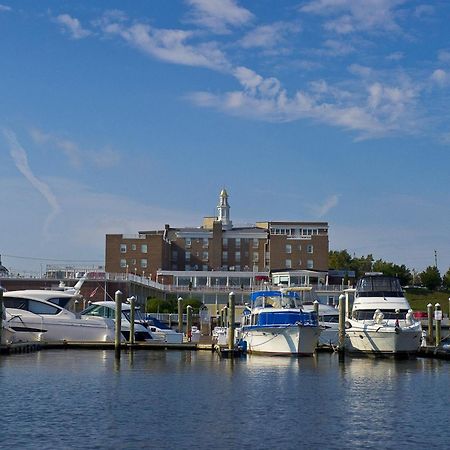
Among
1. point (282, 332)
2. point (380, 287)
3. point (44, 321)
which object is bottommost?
point (282, 332)

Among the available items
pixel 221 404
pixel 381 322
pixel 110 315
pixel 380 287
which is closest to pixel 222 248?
pixel 110 315

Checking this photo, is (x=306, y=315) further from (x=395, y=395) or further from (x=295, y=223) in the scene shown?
(x=295, y=223)

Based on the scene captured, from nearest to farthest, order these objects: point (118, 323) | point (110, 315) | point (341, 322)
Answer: point (341, 322), point (118, 323), point (110, 315)

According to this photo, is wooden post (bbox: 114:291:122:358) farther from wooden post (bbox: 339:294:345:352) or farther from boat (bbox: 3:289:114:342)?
wooden post (bbox: 339:294:345:352)

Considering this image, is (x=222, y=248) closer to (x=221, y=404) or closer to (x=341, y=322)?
(x=341, y=322)

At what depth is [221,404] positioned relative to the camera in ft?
102

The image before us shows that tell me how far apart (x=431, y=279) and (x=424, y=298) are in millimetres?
11525

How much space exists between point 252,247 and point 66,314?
79.4m

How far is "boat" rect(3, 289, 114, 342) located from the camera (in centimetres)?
5603

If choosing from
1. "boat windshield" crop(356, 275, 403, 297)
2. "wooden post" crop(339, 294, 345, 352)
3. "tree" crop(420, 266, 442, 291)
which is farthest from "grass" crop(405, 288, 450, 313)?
"wooden post" crop(339, 294, 345, 352)

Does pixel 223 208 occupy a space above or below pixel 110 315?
above

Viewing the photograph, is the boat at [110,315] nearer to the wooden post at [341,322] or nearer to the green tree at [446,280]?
the wooden post at [341,322]

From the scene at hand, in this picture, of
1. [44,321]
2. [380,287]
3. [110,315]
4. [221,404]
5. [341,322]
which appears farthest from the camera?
[110,315]

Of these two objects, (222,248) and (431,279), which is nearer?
(222,248)
